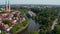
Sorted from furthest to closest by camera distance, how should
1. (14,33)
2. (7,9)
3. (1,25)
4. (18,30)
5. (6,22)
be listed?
(7,9) → (6,22) → (1,25) → (18,30) → (14,33)

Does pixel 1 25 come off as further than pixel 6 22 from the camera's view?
No

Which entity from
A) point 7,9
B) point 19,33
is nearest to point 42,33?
point 19,33

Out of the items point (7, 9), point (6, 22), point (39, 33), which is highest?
point (39, 33)

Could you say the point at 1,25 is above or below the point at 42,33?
below

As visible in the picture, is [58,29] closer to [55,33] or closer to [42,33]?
[55,33]

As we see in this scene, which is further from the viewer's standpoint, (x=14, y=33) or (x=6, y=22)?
(x=6, y=22)

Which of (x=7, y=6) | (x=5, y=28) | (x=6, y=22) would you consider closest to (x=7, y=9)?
(x=7, y=6)

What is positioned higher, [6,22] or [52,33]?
[52,33]

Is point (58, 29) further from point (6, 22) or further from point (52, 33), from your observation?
point (6, 22)

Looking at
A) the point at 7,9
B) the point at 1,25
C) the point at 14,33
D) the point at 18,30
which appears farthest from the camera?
the point at 7,9
